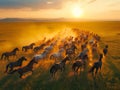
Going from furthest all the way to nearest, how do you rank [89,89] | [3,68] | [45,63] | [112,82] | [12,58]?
[12,58]
[45,63]
[3,68]
[112,82]
[89,89]

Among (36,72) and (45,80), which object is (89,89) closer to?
(45,80)

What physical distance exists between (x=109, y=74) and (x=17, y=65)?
25.3 feet

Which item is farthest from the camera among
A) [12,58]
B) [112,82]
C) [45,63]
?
[12,58]

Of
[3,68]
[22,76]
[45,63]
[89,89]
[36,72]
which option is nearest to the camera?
[89,89]

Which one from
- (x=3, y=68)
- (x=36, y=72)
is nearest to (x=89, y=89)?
(x=36, y=72)

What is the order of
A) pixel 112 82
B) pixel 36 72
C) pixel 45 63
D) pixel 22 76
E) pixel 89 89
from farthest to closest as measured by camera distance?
pixel 45 63 → pixel 36 72 → pixel 22 76 → pixel 112 82 → pixel 89 89

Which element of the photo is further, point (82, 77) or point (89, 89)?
point (82, 77)

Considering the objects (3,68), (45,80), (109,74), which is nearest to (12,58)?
(3,68)

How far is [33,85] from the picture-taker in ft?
44.9

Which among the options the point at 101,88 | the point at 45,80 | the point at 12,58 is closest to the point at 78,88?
the point at 101,88

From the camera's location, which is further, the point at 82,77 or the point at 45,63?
the point at 45,63

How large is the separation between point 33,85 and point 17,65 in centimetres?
329

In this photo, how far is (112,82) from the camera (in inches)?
558

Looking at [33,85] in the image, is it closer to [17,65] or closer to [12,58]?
[17,65]
